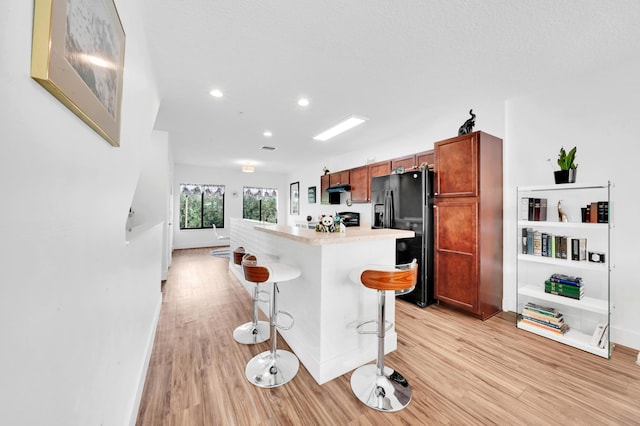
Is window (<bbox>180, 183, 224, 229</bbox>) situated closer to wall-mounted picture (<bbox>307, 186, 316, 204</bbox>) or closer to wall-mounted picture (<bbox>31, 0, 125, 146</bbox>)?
wall-mounted picture (<bbox>307, 186, 316, 204</bbox>)

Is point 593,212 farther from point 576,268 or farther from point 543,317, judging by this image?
point 543,317

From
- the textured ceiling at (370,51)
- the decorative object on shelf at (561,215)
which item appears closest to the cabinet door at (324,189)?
the textured ceiling at (370,51)

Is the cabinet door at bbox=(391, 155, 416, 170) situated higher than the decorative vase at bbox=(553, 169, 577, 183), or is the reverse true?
the cabinet door at bbox=(391, 155, 416, 170)

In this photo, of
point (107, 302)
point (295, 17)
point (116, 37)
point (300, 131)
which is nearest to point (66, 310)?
point (107, 302)

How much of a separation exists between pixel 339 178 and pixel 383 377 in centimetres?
466

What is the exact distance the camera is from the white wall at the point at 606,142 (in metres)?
2.36

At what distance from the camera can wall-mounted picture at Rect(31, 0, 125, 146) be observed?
612 mm

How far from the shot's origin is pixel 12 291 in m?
0.51

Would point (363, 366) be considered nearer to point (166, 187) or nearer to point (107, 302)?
point (107, 302)

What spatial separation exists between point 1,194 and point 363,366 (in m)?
2.25

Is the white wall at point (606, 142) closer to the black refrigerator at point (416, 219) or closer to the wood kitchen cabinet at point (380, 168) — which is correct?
the black refrigerator at point (416, 219)

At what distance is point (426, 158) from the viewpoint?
383 cm

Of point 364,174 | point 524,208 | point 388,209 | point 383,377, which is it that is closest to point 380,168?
point 364,174

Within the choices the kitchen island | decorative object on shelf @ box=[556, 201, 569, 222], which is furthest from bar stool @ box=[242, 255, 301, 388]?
decorative object on shelf @ box=[556, 201, 569, 222]
